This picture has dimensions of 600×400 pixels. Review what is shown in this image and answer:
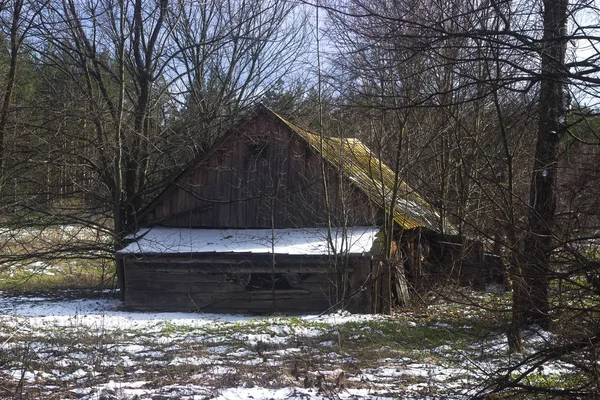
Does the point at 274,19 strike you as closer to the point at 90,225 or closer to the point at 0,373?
the point at 90,225

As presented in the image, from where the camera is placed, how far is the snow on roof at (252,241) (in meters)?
14.5

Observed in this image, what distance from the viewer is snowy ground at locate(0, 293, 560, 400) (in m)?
6.20

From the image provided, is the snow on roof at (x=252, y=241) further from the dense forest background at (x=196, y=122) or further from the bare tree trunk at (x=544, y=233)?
the bare tree trunk at (x=544, y=233)

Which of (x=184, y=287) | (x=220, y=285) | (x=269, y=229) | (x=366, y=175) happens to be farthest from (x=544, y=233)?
(x=269, y=229)

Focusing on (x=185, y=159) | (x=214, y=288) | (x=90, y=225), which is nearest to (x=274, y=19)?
(x=185, y=159)

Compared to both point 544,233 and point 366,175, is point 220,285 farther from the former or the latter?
point 544,233

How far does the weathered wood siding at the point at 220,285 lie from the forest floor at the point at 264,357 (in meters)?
2.43

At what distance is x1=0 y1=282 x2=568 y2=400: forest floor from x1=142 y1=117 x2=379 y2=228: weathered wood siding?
14.3ft

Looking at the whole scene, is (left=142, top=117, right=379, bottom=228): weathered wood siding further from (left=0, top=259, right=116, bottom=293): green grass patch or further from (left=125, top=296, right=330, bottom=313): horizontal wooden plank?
(left=0, top=259, right=116, bottom=293): green grass patch

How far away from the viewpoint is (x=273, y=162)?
54.5 feet

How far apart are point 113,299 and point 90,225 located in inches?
85.8

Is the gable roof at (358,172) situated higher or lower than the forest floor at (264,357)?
higher

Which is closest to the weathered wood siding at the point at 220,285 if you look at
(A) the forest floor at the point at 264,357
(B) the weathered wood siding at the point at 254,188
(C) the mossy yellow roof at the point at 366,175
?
(B) the weathered wood siding at the point at 254,188

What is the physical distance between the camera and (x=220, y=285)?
1527cm
